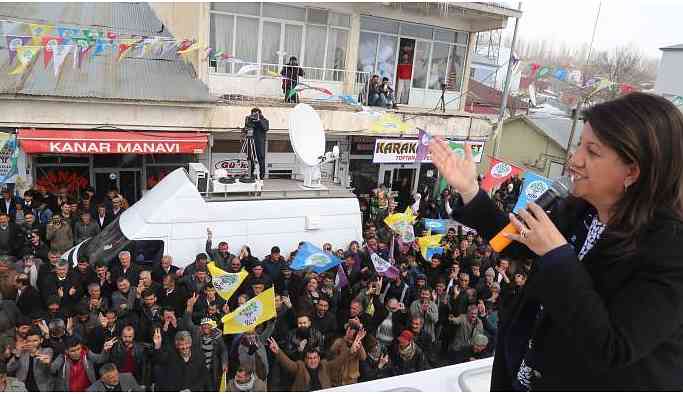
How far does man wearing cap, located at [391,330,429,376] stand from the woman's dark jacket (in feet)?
15.7

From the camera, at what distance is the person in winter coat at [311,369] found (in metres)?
5.60

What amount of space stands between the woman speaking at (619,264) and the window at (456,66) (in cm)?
1754

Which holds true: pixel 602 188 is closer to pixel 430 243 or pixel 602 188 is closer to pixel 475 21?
pixel 430 243

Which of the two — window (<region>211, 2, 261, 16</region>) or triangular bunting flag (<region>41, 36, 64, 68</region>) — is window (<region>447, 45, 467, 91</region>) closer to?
window (<region>211, 2, 261, 16</region>)

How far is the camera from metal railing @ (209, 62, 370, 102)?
1411 centimetres

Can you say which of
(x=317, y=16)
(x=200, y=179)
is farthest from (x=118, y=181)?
(x=317, y=16)

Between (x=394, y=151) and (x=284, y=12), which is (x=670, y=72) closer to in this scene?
(x=394, y=151)

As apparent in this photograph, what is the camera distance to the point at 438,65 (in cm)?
1783

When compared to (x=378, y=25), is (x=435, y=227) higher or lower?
lower

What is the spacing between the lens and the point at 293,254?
8273 mm

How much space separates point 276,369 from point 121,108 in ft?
28.8

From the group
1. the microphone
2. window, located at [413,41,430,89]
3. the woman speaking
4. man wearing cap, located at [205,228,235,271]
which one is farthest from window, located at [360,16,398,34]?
the woman speaking

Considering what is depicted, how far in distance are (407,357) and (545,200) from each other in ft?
15.4

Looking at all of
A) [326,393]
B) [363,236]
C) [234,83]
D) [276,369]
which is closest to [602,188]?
[326,393]
